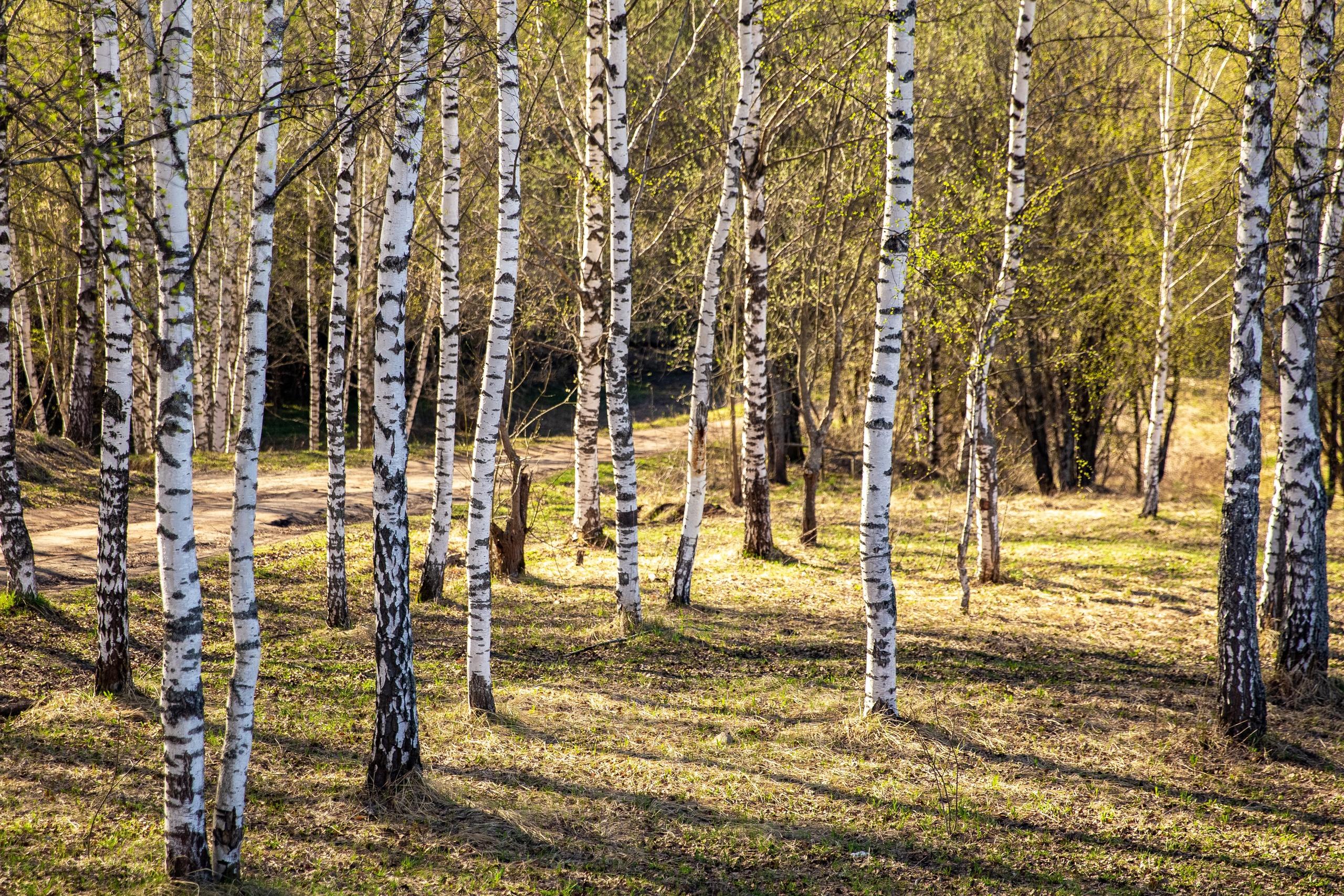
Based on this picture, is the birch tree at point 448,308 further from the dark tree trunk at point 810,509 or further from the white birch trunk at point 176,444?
the dark tree trunk at point 810,509

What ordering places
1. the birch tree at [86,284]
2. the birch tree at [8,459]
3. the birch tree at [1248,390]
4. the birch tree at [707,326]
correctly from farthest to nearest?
the birch tree at [707,326]
the birch tree at [8,459]
the birch tree at [1248,390]
the birch tree at [86,284]

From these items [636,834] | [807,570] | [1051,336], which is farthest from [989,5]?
[636,834]

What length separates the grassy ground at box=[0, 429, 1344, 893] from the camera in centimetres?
522

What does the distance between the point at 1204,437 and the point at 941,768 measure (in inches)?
910

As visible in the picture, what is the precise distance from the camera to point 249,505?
5.25 metres

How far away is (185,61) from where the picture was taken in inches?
174

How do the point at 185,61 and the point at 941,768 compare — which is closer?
the point at 185,61

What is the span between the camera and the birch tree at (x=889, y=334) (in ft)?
22.2

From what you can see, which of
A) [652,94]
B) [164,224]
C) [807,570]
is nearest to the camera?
[164,224]

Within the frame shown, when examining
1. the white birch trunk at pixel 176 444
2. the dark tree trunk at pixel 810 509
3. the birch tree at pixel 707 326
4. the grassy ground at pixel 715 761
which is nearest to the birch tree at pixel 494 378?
the grassy ground at pixel 715 761

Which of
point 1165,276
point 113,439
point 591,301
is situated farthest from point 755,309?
point 1165,276

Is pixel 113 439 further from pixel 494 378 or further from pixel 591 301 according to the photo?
pixel 591 301

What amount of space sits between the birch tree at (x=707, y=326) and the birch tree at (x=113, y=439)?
5.36m

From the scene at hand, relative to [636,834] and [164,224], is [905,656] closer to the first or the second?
[636,834]
